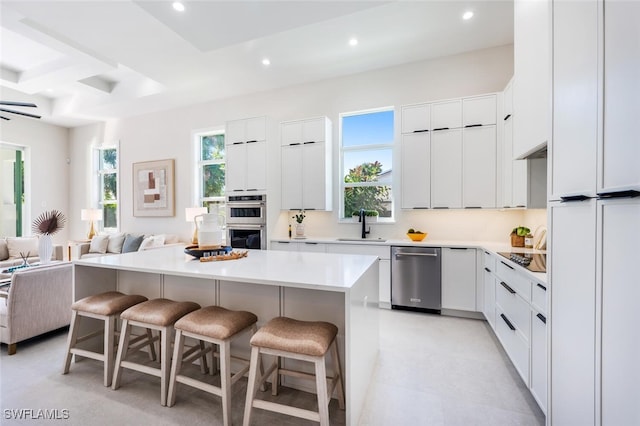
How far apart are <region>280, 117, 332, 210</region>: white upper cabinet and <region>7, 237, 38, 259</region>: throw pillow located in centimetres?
487

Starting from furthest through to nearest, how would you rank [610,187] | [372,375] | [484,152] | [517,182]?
[484,152], [517,182], [372,375], [610,187]

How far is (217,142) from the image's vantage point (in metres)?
5.45

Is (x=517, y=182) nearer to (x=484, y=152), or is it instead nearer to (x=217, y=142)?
(x=484, y=152)

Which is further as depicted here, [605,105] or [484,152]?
[484,152]

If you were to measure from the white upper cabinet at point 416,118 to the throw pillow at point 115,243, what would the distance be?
18.6 ft

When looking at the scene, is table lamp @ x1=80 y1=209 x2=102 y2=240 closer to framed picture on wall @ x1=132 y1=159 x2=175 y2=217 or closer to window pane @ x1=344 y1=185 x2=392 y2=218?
framed picture on wall @ x1=132 y1=159 x2=175 y2=217

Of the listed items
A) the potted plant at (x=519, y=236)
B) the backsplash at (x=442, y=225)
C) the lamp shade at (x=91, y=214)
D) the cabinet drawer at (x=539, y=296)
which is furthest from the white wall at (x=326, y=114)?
the cabinet drawer at (x=539, y=296)

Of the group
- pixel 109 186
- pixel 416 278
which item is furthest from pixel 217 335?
pixel 109 186

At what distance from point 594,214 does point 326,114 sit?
3829 millimetres

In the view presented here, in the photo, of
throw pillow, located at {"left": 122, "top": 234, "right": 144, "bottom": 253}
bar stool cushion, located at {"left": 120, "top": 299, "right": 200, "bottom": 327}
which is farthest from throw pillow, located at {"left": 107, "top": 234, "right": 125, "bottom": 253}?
bar stool cushion, located at {"left": 120, "top": 299, "right": 200, "bottom": 327}

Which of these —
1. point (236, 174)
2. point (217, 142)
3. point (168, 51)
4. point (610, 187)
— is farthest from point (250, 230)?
point (610, 187)

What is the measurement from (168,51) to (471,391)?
4952 millimetres

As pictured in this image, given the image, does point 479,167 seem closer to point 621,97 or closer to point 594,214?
point 594,214

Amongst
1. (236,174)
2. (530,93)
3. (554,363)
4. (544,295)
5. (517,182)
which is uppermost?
(530,93)
